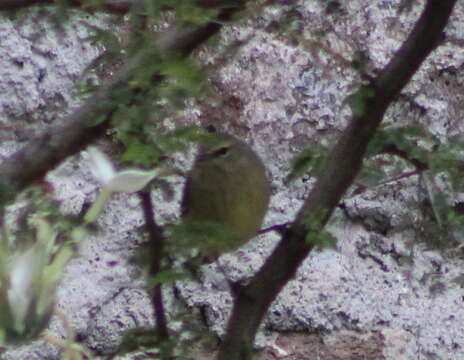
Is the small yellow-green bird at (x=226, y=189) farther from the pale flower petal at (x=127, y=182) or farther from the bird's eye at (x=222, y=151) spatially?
the pale flower petal at (x=127, y=182)

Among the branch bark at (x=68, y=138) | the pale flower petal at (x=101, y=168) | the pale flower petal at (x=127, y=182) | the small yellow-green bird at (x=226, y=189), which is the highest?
the small yellow-green bird at (x=226, y=189)

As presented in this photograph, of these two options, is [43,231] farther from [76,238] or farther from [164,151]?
[164,151]

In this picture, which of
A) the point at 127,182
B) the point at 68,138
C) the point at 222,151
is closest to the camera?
the point at 127,182

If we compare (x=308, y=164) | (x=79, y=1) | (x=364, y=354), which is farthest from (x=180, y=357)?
(x=364, y=354)

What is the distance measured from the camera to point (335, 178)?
3.00ft

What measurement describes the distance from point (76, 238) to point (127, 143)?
0.12m

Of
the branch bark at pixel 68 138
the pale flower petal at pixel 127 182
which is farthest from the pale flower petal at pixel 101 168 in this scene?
the branch bark at pixel 68 138

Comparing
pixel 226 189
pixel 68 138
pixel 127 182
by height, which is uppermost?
pixel 226 189

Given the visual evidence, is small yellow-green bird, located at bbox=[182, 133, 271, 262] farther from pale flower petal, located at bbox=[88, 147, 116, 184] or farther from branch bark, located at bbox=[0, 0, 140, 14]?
pale flower petal, located at bbox=[88, 147, 116, 184]

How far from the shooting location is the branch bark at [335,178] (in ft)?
2.81

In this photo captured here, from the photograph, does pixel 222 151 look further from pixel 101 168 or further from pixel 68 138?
pixel 101 168

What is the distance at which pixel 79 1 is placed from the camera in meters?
0.89

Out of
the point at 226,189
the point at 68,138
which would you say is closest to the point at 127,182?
the point at 68,138

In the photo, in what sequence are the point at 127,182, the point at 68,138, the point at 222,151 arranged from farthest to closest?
the point at 222,151, the point at 68,138, the point at 127,182
